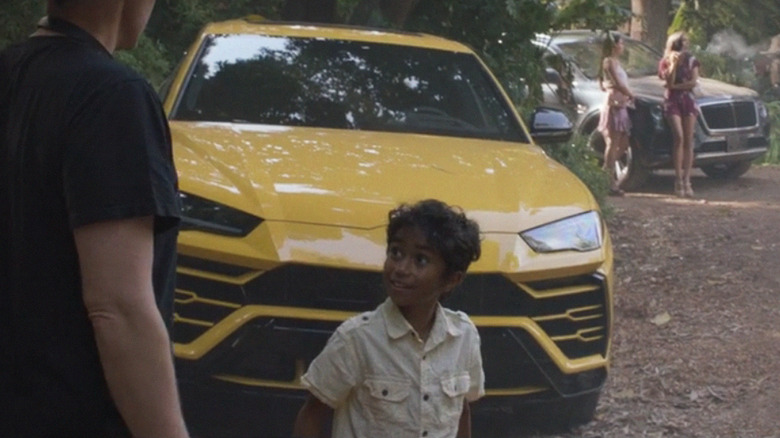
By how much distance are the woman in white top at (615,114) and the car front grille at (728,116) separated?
1.05 metres

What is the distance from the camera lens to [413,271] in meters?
3.50

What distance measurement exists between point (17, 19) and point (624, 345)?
4617 millimetres

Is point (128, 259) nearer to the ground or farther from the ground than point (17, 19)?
farther from the ground

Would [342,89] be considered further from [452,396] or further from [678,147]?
[678,147]

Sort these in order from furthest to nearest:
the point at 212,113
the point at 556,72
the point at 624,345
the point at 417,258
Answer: the point at 556,72, the point at 624,345, the point at 212,113, the point at 417,258

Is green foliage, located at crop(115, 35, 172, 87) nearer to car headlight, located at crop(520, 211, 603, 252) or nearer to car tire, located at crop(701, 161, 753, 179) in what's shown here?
car headlight, located at crop(520, 211, 603, 252)

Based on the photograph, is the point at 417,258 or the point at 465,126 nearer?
the point at 417,258

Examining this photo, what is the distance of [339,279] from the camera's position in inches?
209

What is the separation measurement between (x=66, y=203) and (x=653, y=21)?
21.9 metres

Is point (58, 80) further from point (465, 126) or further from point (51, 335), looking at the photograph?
point (465, 126)

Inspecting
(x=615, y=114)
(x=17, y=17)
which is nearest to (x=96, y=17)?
(x=17, y=17)

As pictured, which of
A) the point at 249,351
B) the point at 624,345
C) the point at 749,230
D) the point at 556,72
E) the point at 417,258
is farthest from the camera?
the point at 556,72

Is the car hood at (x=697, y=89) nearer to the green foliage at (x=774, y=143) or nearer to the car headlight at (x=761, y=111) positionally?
the car headlight at (x=761, y=111)

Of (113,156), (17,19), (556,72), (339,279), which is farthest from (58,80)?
(556,72)
